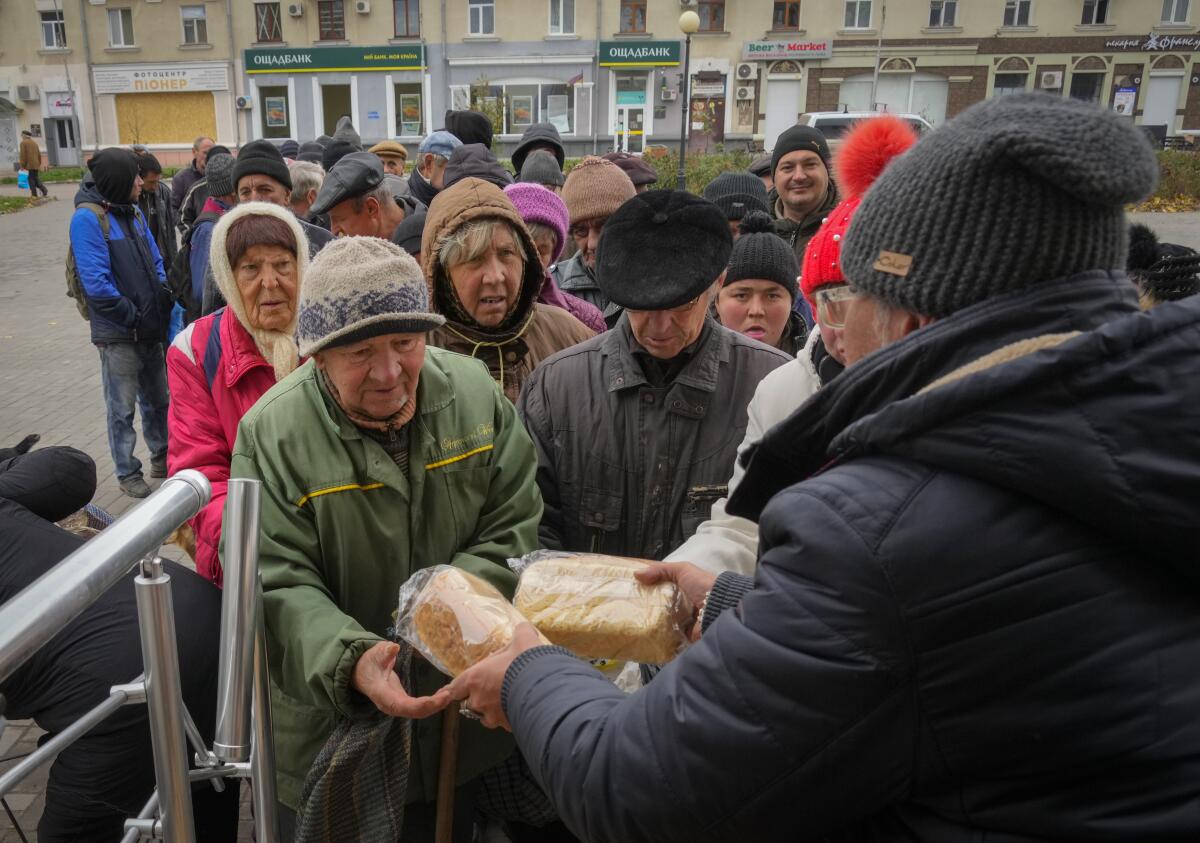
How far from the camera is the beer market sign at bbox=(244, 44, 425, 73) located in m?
33.6

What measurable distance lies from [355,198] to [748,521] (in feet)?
12.0

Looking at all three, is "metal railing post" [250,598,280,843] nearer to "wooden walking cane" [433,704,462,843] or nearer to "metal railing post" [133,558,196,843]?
"metal railing post" [133,558,196,843]

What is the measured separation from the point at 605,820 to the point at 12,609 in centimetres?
80

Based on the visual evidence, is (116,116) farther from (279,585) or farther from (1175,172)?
(279,585)

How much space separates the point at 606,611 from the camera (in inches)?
73.2

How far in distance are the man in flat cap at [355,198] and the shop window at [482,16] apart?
31.6m

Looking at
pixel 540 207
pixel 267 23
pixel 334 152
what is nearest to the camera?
pixel 540 207

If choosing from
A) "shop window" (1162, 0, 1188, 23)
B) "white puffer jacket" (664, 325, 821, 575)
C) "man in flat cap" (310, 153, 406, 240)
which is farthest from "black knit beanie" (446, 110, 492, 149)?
"shop window" (1162, 0, 1188, 23)

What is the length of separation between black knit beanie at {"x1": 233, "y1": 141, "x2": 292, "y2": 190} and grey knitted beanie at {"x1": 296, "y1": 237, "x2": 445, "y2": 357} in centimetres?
344

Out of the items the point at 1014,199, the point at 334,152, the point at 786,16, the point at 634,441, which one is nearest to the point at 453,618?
the point at 634,441

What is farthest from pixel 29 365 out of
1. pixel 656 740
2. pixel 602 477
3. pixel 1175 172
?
pixel 1175 172

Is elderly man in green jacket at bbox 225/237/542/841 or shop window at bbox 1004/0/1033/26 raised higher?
shop window at bbox 1004/0/1033/26

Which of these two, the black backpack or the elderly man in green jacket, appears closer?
the elderly man in green jacket

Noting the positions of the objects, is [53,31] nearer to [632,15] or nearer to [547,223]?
[632,15]
